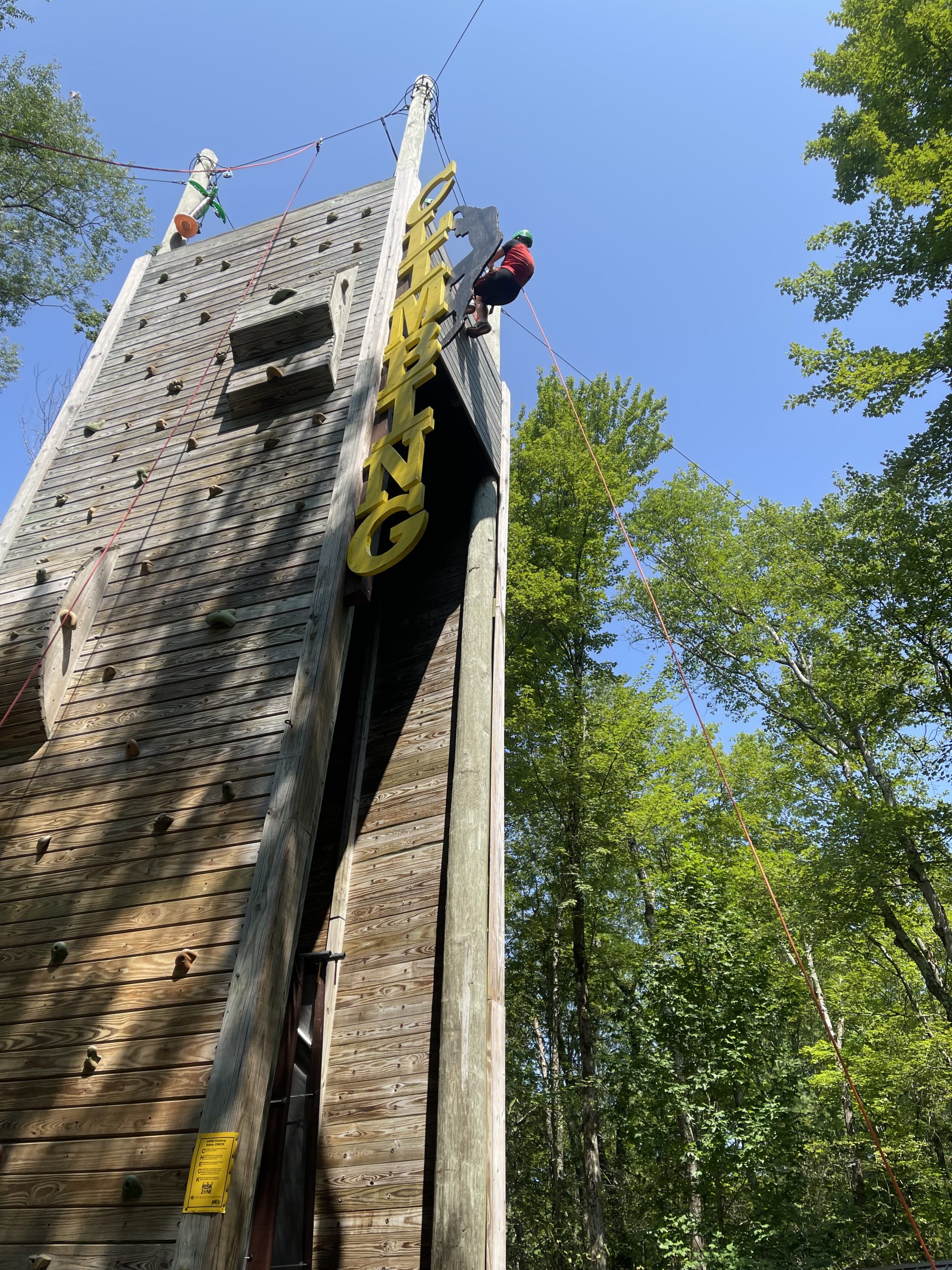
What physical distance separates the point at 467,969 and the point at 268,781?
55.1 inches

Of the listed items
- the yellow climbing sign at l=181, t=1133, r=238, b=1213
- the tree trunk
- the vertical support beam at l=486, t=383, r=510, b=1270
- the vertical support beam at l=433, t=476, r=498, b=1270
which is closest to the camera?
the yellow climbing sign at l=181, t=1133, r=238, b=1213

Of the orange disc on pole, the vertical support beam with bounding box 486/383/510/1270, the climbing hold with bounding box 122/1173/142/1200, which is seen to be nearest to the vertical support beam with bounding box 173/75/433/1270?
the climbing hold with bounding box 122/1173/142/1200

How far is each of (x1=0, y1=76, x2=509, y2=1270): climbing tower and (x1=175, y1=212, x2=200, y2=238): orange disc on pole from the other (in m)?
1.66

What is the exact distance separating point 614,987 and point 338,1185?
11.8 metres

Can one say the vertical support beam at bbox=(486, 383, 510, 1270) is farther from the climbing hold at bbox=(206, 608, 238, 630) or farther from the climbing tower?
the climbing hold at bbox=(206, 608, 238, 630)

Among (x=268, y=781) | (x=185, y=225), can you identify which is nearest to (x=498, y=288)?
(x=185, y=225)

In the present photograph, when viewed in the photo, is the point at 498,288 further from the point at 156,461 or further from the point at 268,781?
the point at 268,781

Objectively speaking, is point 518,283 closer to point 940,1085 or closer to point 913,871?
point 913,871

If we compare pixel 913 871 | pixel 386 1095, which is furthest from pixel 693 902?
pixel 386 1095

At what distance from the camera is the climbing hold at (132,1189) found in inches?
102

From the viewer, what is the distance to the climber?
662 cm

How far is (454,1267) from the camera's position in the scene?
10.0ft

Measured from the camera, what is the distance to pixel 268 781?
11.4 ft

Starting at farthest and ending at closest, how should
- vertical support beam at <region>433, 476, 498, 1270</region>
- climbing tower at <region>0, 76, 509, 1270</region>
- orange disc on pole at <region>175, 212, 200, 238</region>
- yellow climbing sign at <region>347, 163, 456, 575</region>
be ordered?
1. orange disc on pole at <region>175, 212, 200, 238</region>
2. yellow climbing sign at <region>347, 163, 456, 575</region>
3. vertical support beam at <region>433, 476, 498, 1270</region>
4. climbing tower at <region>0, 76, 509, 1270</region>
